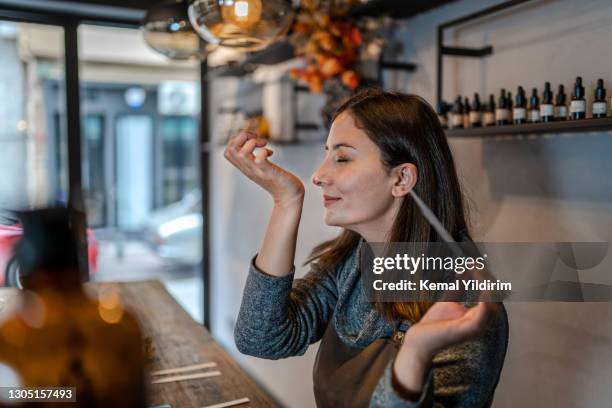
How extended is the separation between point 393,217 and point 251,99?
98.7 inches

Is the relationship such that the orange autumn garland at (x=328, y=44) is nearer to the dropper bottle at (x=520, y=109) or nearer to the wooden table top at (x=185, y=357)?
the dropper bottle at (x=520, y=109)

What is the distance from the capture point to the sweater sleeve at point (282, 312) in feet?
3.75

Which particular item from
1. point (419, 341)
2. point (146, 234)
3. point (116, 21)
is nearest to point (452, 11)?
point (419, 341)

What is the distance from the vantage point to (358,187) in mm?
1042

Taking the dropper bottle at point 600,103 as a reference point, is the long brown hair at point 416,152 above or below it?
below

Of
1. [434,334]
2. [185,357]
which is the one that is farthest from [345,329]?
[185,357]

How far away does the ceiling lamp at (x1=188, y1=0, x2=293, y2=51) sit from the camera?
1398 mm

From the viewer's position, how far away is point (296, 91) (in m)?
2.77

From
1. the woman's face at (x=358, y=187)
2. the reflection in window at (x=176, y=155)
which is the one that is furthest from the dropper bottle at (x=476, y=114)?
the reflection in window at (x=176, y=155)

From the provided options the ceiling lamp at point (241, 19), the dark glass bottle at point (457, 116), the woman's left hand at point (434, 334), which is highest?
the ceiling lamp at point (241, 19)

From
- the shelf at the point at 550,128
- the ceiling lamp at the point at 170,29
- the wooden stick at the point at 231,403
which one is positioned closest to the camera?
the shelf at the point at 550,128

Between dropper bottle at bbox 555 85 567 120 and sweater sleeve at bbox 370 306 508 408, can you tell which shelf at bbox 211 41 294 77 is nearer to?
dropper bottle at bbox 555 85 567 120

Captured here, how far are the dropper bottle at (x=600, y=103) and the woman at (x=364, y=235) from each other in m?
0.50

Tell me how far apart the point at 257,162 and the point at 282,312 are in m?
0.35
